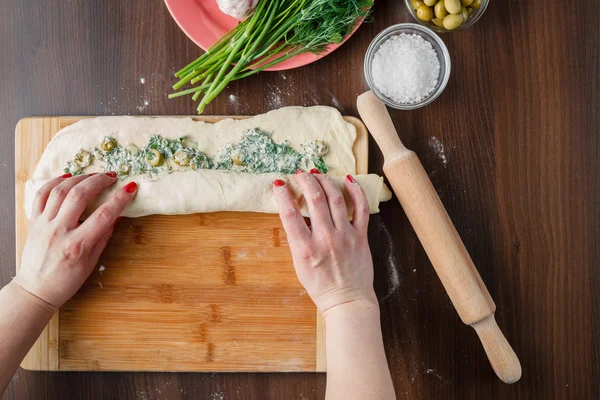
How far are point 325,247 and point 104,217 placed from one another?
0.58m

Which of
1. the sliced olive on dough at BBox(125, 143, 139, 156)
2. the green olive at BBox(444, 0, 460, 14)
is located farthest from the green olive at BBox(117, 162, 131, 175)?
the green olive at BBox(444, 0, 460, 14)

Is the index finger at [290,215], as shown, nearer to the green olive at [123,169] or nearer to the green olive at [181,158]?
the green olive at [181,158]

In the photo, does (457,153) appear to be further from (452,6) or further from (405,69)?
(452,6)

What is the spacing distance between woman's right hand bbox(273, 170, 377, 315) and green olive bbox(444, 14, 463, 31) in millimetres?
581

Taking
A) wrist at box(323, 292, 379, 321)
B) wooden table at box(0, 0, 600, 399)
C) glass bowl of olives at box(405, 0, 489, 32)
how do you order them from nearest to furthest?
wrist at box(323, 292, 379, 321) → glass bowl of olives at box(405, 0, 489, 32) → wooden table at box(0, 0, 600, 399)

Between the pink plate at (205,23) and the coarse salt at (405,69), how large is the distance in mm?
127

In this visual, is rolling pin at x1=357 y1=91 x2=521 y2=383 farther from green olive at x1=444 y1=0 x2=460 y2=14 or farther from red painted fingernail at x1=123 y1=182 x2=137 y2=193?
red painted fingernail at x1=123 y1=182 x2=137 y2=193

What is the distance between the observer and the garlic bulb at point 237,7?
4.53 ft

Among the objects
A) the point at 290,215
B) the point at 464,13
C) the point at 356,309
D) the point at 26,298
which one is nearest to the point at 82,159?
the point at 26,298

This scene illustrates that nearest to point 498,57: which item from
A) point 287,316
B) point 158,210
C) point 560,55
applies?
point 560,55

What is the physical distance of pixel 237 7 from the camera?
1385 mm

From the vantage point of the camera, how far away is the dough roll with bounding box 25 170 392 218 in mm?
1345

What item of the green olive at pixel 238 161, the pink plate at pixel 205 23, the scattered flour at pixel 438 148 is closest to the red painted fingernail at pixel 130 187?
the green olive at pixel 238 161

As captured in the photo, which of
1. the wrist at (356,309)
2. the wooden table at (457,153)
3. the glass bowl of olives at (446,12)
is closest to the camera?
the wrist at (356,309)
